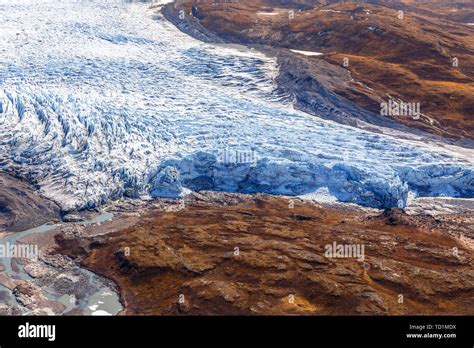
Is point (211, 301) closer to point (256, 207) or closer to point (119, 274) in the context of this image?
point (119, 274)

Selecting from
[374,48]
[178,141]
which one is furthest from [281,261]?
[374,48]

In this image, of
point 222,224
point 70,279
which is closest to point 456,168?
point 222,224

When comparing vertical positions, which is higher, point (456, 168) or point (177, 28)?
point (177, 28)

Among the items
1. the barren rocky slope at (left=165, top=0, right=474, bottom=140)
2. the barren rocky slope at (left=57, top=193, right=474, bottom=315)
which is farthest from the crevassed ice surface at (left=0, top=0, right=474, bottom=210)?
the barren rocky slope at (left=165, top=0, right=474, bottom=140)

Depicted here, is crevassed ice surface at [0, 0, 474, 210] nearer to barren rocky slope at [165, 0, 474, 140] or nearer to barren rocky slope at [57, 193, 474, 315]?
barren rocky slope at [57, 193, 474, 315]

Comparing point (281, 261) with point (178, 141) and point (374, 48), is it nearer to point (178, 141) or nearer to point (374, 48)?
point (178, 141)

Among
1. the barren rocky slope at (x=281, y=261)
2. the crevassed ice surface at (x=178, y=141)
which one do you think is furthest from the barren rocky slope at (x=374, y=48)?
the barren rocky slope at (x=281, y=261)
